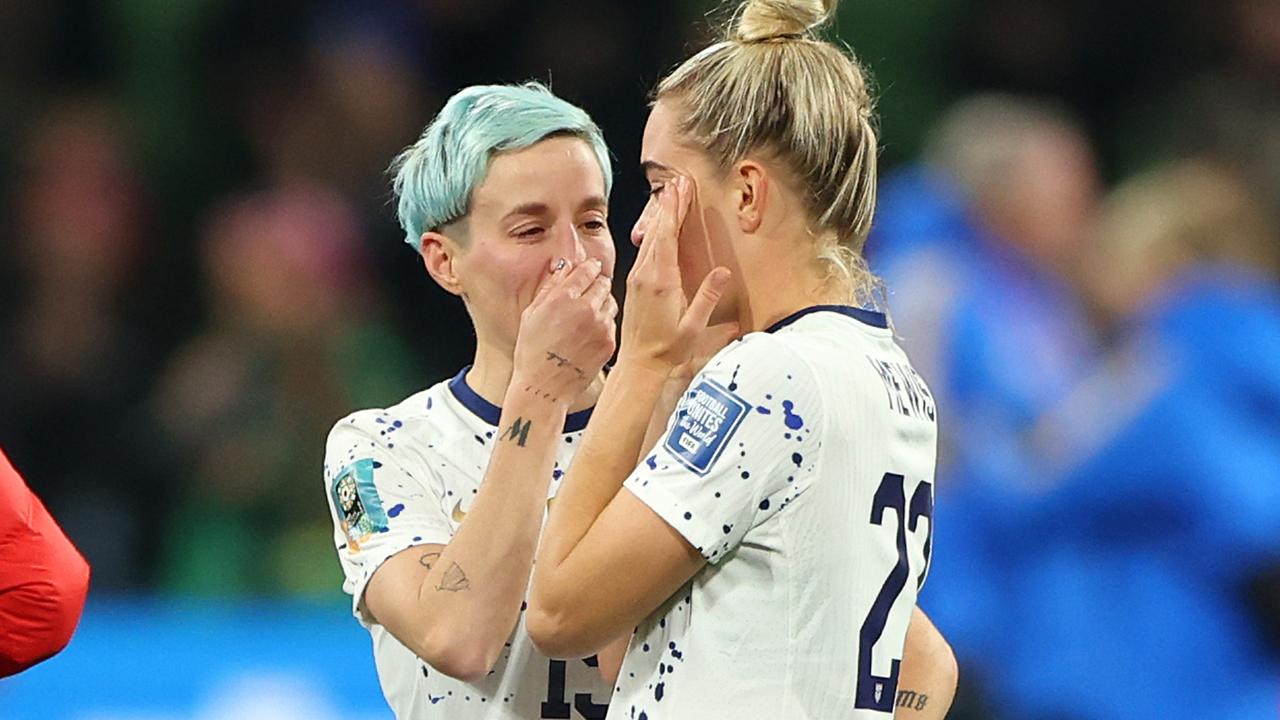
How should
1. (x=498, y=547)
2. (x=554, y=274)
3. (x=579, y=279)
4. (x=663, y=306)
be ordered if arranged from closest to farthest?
(x=663, y=306) → (x=498, y=547) → (x=579, y=279) → (x=554, y=274)

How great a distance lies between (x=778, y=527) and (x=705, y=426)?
16 centimetres

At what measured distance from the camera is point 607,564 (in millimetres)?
2352

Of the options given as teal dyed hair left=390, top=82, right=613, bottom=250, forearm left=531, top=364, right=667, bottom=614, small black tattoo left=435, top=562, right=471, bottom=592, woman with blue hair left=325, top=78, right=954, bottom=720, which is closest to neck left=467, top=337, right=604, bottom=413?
woman with blue hair left=325, top=78, right=954, bottom=720

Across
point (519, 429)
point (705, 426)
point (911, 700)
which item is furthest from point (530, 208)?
point (911, 700)

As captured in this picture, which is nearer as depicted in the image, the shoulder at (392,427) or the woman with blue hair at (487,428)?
the woman with blue hair at (487,428)

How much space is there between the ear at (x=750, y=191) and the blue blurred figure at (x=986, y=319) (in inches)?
109

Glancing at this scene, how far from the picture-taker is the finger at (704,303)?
250cm

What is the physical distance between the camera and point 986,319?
5.52 metres

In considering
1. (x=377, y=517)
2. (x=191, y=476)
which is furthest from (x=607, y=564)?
(x=191, y=476)

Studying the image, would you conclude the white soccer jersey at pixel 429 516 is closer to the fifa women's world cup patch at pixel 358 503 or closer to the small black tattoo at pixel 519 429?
the fifa women's world cup patch at pixel 358 503

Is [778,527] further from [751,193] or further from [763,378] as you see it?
[751,193]

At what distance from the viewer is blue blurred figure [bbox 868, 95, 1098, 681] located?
5.41m

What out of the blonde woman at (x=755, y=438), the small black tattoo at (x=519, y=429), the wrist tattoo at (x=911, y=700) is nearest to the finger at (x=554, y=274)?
the small black tattoo at (x=519, y=429)

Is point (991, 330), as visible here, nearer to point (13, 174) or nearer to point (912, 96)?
point (912, 96)
